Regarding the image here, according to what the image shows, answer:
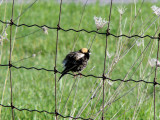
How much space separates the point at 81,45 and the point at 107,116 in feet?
11.2

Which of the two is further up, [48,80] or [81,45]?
[81,45]

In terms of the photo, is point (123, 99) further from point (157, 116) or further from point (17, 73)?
point (17, 73)

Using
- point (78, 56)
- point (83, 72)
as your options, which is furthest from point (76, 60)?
point (83, 72)

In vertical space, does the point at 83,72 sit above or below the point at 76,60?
below

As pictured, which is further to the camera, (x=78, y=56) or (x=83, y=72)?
(x=83, y=72)

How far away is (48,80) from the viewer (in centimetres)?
584

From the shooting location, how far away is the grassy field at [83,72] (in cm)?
362

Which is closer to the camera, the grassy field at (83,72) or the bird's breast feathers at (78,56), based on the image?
the grassy field at (83,72)

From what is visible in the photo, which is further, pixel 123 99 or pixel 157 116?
pixel 123 99

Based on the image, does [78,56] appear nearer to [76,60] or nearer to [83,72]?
[76,60]

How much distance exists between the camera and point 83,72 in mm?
4293

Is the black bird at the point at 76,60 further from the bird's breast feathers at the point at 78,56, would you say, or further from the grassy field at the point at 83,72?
the grassy field at the point at 83,72

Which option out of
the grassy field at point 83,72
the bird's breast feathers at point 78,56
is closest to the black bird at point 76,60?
the bird's breast feathers at point 78,56

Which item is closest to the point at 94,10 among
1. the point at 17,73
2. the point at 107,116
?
the point at 17,73
